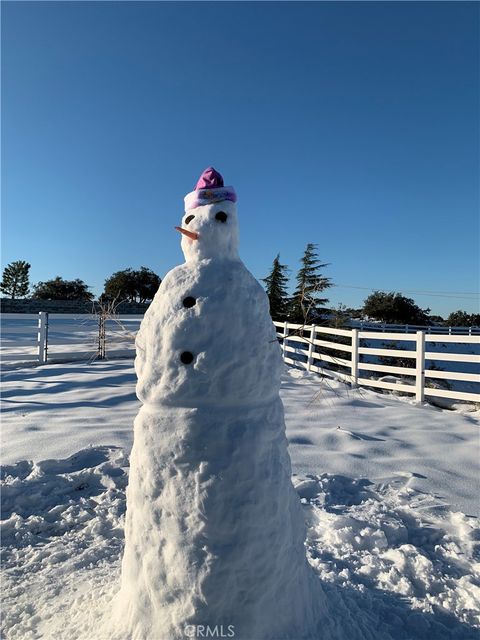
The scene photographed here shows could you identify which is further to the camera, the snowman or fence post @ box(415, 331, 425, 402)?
fence post @ box(415, 331, 425, 402)

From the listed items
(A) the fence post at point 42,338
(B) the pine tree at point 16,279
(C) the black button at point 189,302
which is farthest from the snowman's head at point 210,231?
(B) the pine tree at point 16,279

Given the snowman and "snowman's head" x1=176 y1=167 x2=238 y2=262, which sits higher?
"snowman's head" x1=176 y1=167 x2=238 y2=262

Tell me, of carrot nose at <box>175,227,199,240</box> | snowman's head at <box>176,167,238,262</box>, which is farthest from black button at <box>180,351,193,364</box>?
carrot nose at <box>175,227,199,240</box>

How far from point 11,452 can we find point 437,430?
223 inches

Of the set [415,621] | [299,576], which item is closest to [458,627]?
[415,621]

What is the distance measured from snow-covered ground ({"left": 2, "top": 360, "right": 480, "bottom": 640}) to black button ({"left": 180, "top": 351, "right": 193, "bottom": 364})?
0.76 m

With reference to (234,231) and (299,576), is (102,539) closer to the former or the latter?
(299,576)

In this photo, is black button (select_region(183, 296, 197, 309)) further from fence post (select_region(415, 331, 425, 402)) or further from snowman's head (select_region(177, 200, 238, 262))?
fence post (select_region(415, 331, 425, 402))

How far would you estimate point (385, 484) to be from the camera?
4.01 meters

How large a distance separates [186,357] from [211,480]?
550mm

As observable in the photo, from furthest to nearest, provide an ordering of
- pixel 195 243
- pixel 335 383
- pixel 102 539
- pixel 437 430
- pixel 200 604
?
pixel 335 383 < pixel 437 430 < pixel 102 539 < pixel 195 243 < pixel 200 604

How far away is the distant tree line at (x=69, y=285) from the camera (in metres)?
31.7

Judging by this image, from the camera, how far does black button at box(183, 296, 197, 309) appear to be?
185 centimetres

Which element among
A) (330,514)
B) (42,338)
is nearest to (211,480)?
(330,514)
